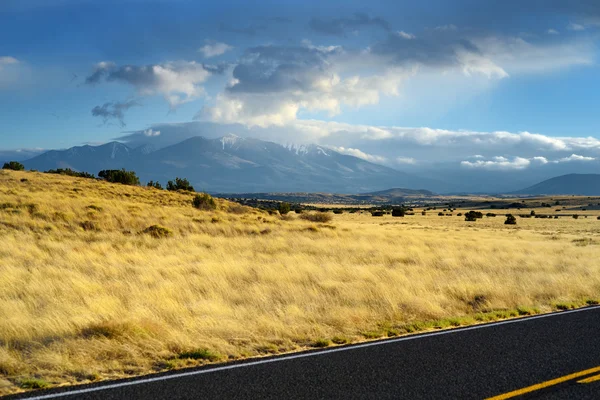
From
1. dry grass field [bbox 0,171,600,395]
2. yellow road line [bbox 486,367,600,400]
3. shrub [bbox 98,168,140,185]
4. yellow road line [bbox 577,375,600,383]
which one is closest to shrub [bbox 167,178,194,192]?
shrub [bbox 98,168,140,185]

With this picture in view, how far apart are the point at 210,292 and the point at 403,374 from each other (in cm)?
632

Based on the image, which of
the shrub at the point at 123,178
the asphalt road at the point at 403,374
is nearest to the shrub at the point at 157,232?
the asphalt road at the point at 403,374

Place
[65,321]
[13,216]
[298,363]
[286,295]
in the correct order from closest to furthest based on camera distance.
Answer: [298,363] → [65,321] → [286,295] → [13,216]

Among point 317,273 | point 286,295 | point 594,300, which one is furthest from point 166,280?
point 594,300

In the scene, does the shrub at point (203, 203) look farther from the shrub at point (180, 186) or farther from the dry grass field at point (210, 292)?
the shrub at point (180, 186)

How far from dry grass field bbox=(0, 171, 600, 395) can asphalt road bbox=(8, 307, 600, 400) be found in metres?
0.71

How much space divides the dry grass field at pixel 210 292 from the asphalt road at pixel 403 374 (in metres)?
0.71

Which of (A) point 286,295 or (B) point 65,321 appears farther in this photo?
(A) point 286,295

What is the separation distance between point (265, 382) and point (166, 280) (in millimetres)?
6890

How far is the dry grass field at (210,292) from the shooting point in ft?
24.1

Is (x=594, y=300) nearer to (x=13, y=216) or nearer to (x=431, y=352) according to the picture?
(x=431, y=352)

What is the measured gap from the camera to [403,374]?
640cm

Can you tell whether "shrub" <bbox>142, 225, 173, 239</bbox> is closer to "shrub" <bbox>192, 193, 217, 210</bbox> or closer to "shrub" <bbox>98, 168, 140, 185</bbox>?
"shrub" <bbox>192, 193, 217, 210</bbox>

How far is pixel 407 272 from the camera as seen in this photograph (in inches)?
623
